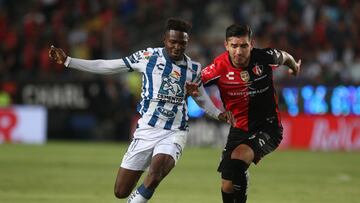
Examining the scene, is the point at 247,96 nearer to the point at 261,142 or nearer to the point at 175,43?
the point at 261,142

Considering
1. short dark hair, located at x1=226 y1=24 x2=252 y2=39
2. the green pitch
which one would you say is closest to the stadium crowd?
the green pitch

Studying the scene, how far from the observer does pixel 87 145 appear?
80.8 ft

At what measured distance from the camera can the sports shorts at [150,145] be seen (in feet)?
30.6

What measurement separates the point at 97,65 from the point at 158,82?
654 millimetres

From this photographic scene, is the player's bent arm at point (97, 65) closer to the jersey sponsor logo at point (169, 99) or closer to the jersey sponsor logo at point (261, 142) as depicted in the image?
the jersey sponsor logo at point (169, 99)

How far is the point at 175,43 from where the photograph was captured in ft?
30.6

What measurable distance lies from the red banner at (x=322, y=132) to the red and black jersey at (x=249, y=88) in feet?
43.6

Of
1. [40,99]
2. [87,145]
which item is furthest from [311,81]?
[40,99]

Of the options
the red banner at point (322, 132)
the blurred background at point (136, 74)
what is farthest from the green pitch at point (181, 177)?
the blurred background at point (136, 74)

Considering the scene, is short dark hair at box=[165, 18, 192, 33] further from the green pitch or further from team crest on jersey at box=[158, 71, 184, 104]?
the green pitch

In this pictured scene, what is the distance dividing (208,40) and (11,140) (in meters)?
6.34

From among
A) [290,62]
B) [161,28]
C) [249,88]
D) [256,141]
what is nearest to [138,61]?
[249,88]

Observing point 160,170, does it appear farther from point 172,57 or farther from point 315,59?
point 315,59

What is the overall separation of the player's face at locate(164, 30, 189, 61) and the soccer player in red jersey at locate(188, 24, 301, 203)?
1.30 feet
